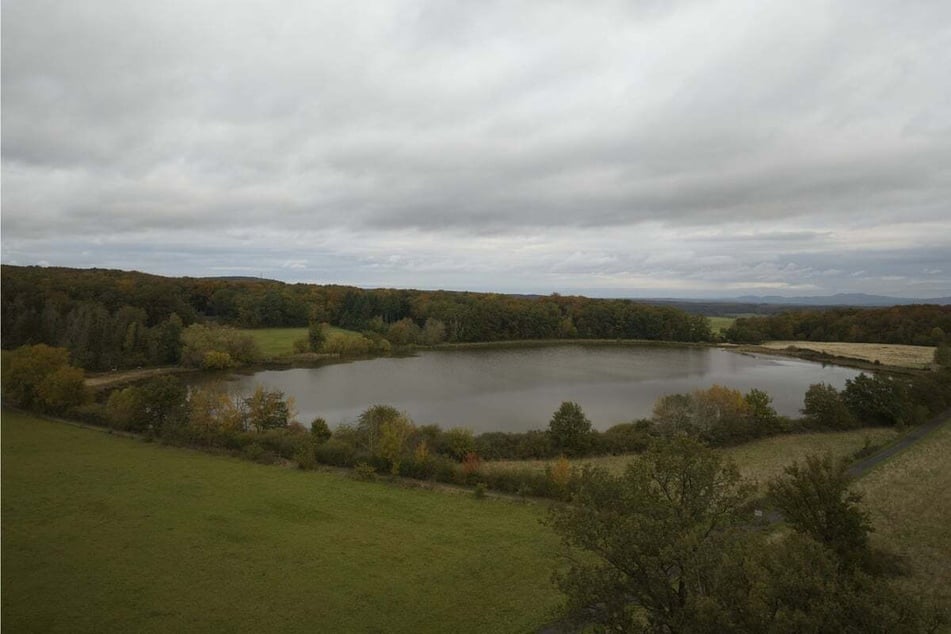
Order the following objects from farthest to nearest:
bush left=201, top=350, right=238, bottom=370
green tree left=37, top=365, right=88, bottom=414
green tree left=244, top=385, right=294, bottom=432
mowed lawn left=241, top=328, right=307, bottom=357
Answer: mowed lawn left=241, top=328, right=307, bottom=357, bush left=201, top=350, right=238, bottom=370, green tree left=37, top=365, right=88, bottom=414, green tree left=244, top=385, right=294, bottom=432

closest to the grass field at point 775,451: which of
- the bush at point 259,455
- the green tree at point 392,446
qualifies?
the green tree at point 392,446

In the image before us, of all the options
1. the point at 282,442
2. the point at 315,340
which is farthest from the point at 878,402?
the point at 315,340

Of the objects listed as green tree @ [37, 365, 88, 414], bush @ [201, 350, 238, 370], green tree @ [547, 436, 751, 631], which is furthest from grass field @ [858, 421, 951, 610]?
bush @ [201, 350, 238, 370]

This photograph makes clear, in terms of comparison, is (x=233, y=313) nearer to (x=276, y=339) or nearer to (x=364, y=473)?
(x=276, y=339)

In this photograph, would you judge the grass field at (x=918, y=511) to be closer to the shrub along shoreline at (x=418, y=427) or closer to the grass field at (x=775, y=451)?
the grass field at (x=775, y=451)

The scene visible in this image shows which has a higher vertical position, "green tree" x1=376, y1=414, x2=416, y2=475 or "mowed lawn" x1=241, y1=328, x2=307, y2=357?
"mowed lawn" x1=241, y1=328, x2=307, y2=357

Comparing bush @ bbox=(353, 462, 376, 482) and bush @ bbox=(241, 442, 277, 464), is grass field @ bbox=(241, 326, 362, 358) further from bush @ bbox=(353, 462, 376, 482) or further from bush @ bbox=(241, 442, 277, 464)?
bush @ bbox=(353, 462, 376, 482)

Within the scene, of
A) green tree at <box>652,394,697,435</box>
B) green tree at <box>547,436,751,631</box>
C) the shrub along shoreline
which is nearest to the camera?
green tree at <box>547,436,751,631</box>
